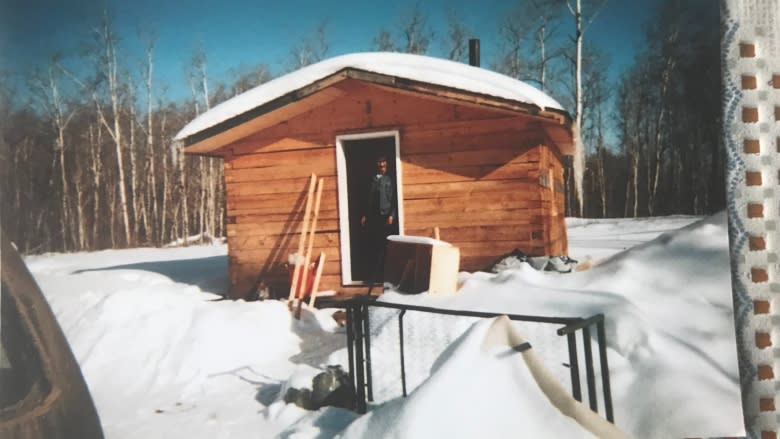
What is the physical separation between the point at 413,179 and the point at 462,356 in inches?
131

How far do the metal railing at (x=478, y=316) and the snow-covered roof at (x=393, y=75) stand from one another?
201 cm

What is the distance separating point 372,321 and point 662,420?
2.02 metres

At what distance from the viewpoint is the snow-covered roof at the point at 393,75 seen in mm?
3930

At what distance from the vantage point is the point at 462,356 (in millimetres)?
2107

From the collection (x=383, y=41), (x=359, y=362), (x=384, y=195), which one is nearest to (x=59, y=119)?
(x=383, y=41)

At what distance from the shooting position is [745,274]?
7.70 feet

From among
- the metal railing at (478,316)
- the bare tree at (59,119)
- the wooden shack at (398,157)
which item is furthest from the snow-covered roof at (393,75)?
the metal railing at (478,316)

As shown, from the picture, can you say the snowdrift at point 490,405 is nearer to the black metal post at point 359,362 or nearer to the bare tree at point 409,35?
the black metal post at point 359,362

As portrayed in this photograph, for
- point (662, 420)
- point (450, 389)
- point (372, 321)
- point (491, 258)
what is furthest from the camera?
point (491, 258)

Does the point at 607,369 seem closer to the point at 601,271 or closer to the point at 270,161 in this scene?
the point at 601,271

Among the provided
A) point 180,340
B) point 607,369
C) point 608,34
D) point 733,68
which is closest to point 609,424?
point 607,369

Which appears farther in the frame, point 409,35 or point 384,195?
point 384,195

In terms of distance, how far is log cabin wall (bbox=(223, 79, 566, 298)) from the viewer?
4930 millimetres

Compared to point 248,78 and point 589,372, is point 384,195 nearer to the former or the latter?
point 248,78
